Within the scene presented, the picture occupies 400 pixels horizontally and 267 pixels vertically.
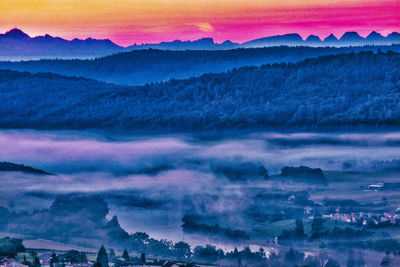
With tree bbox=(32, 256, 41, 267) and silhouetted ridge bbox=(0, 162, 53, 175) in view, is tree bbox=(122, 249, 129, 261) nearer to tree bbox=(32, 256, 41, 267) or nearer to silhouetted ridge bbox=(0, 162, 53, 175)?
tree bbox=(32, 256, 41, 267)

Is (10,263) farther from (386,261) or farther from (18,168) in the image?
(18,168)

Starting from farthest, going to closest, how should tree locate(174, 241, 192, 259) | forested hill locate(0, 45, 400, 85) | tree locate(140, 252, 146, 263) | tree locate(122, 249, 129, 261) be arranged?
1. forested hill locate(0, 45, 400, 85)
2. tree locate(174, 241, 192, 259)
3. tree locate(122, 249, 129, 261)
4. tree locate(140, 252, 146, 263)

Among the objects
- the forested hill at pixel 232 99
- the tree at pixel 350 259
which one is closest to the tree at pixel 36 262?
the tree at pixel 350 259

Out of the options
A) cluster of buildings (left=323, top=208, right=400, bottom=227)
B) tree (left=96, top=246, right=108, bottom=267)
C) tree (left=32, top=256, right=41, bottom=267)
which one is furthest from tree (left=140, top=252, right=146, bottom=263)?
cluster of buildings (left=323, top=208, right=400, bottom=227)

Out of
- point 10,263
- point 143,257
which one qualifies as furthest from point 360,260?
point 10,263

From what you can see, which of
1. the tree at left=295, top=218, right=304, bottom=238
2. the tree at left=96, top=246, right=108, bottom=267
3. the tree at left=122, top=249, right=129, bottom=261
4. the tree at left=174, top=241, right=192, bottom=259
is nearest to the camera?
the tree at left=96, top=246, right=108, bottom=267

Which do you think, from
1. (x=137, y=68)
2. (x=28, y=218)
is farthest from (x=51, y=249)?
Answer: (x=137, y=68)

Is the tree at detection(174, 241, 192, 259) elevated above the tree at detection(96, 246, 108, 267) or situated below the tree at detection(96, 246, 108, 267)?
above

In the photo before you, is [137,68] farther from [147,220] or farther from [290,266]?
[290,266]
